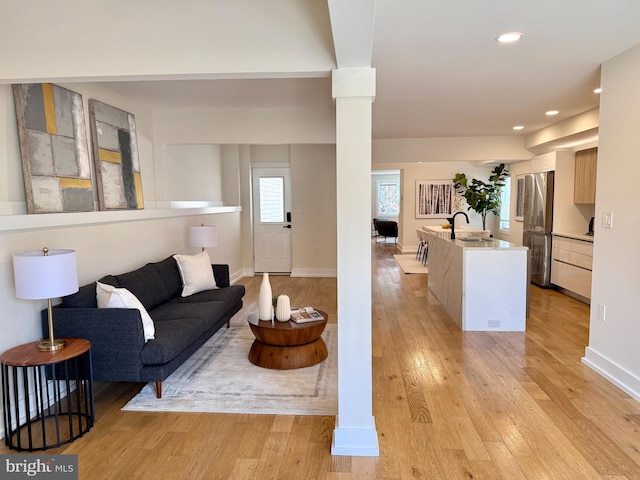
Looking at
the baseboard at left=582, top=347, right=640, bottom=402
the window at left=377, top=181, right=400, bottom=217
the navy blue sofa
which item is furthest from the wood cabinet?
the window at left=377, top=181, right=400, bottom=217

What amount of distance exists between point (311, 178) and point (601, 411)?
557 cm

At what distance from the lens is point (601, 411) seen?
8.88 feet

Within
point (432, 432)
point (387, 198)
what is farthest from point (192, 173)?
point (387, 198)

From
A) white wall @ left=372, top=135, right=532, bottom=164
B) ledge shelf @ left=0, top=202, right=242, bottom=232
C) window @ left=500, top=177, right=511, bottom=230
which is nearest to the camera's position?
ledge shelf @ left=0, top=202, right=242, bottom=232

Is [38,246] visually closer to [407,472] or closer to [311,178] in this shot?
[407,472]

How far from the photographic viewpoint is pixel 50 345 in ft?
7.96

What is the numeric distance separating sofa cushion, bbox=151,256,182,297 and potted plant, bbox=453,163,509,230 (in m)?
6.76

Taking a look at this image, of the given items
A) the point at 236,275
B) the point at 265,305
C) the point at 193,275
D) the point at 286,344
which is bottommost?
the point at 236,275

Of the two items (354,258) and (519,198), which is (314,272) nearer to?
(519,198)

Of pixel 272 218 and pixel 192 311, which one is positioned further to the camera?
pixel 272 218

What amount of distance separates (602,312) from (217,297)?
3287 mm

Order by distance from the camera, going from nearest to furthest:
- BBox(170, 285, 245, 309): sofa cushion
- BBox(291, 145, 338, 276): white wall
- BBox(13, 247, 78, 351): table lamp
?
BBox(13, 247, 78, 351): table lamp → BBox(170, 285, 245, 309): sofa cushion → BBox(291, 145, 338, 276): white wall

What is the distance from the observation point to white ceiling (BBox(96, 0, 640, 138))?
2.22 metres

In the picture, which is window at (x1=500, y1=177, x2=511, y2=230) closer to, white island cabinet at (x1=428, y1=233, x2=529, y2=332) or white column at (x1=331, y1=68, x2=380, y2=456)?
white island cabinet at (x1=428, y1=233, x2=529, y2=332)
